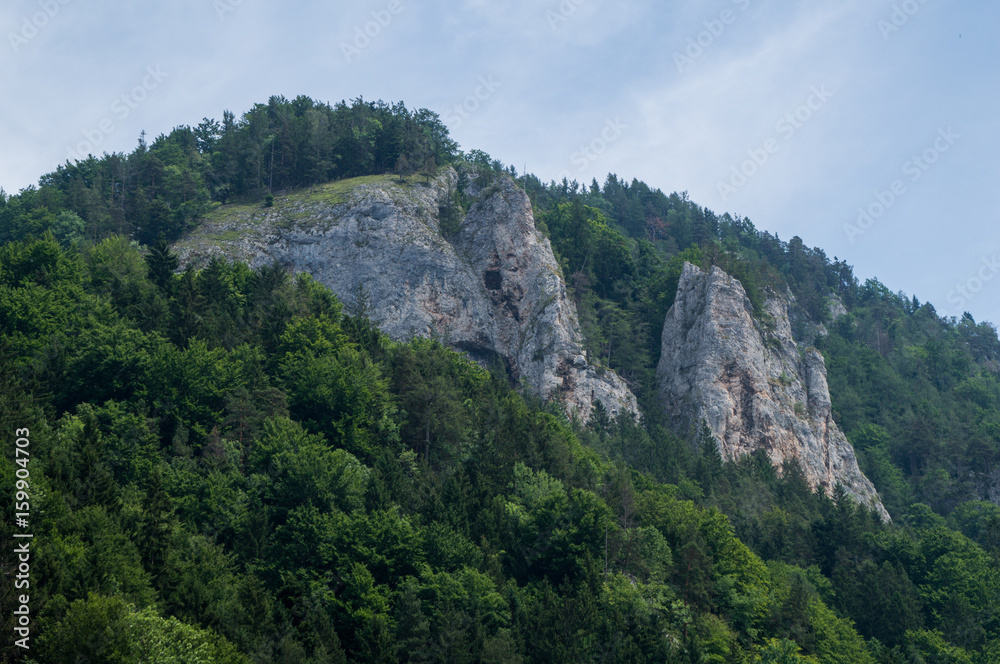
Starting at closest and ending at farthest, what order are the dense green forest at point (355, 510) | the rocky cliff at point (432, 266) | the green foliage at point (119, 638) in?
1. the green foliage at point (119, 638)
2. the dense green forest at point (355, 510)
3. the rocky cliff at point (432, 266)

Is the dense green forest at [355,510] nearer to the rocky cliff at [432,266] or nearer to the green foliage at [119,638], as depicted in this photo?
the green foliage at [119,638]

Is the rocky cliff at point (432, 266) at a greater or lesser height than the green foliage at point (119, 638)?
greater

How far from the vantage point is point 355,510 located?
46250 mm

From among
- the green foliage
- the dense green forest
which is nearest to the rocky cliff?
the dense green forest

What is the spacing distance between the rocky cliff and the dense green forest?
386cm

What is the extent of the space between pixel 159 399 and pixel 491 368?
40722 millimetres

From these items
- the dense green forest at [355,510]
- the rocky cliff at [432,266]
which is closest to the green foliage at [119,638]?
the dense green forest at [355,510]

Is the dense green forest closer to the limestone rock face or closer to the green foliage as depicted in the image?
the green foliage

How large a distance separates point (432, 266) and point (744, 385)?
32.5 m

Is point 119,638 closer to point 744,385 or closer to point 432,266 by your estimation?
point 432,266

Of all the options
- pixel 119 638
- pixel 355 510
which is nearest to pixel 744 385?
pixel 355 510

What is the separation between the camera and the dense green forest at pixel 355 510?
36.8 meters

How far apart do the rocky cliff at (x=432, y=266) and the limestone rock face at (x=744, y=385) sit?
7.22 m

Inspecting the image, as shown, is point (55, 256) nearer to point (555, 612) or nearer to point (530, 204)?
point (555, 612)
